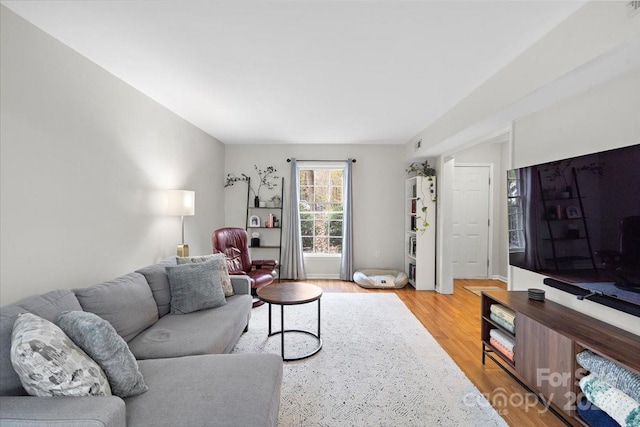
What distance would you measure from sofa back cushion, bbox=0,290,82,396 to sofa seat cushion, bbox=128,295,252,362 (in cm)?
48

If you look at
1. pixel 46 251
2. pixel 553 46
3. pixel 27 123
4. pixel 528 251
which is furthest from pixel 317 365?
pixel 553 46

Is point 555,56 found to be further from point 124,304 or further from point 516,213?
point 124,304

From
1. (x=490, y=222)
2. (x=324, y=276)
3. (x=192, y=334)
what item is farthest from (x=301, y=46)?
(x=490, y=222)

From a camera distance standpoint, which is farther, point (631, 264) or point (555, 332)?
point (555, 332)

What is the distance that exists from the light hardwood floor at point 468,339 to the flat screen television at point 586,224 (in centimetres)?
85

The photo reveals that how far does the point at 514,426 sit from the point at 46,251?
129 inches

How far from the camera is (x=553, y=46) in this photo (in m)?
1.80

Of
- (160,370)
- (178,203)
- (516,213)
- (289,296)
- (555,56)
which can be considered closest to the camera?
(160,370)

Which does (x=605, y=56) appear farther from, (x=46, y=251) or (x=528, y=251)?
(x=46, y=251)

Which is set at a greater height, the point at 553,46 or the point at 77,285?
the point at 553,46

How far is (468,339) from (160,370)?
284 centimetres

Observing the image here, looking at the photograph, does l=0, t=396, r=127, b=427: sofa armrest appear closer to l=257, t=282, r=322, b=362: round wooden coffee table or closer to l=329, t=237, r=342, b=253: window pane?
l=257, t=282, r=322, b=362: round wooden coffee table

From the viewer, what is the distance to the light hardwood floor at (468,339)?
6.29 feet

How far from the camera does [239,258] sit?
4062 millimetres
